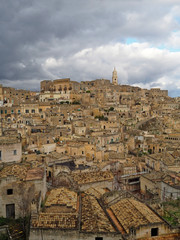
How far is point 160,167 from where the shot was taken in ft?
87.7

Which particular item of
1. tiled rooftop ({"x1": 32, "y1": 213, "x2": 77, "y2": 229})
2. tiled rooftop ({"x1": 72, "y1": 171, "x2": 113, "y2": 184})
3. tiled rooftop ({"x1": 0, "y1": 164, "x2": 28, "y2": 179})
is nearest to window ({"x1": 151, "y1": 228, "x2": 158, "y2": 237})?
tiled rooftop ({"x1": 32, "y1": 213, "x2": 77, "y2": 229})

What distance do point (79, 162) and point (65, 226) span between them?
1437 centimetres

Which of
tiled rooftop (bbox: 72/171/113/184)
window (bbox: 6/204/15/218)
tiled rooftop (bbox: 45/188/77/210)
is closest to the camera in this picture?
tiled rooftop (bbox: 45/188/77/210)

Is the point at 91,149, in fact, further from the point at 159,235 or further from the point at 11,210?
the point at 159,235

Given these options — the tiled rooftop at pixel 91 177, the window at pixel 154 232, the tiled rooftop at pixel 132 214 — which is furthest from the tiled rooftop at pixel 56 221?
the tiled rooftop at pixel 91 177

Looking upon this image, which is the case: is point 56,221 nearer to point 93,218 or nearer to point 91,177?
point 93,218

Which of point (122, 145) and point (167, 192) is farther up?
point (122, 145)

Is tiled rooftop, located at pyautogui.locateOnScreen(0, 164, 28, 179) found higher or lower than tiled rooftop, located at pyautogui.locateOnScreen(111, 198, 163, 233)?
higher

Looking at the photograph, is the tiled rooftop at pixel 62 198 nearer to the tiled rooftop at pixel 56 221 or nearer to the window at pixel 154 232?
the tiled rooftop at pixel 56 221

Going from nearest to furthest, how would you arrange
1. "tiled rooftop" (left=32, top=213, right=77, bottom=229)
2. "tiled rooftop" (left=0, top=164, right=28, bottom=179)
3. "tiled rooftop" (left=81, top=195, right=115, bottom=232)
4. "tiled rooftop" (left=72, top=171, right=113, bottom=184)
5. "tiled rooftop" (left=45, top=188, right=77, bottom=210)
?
"tiled rooftop" (left=32, top=213, right=77, bottom=229) < "tiled rooftop" (left=81, top=195, right=115, bottom=232) < "tiled rooftop" (left=45, top=188, right=77, bottom=210) < "tiled rooftop" (left=0, top=164, right=28, bottom=179) < "tiled rooftop" (left=72, top=171, right=113, bottom=184)

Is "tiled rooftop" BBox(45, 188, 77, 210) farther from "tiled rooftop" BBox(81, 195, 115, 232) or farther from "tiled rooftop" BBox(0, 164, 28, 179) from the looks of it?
"tiled rooftop" BBox(0, 164, 28, 179)

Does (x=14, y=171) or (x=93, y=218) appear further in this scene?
(x=14, y=171)

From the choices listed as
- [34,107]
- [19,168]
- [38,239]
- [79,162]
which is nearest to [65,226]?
[38,239]

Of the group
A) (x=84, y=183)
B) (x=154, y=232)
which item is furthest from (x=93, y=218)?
(x=84, y=183)
